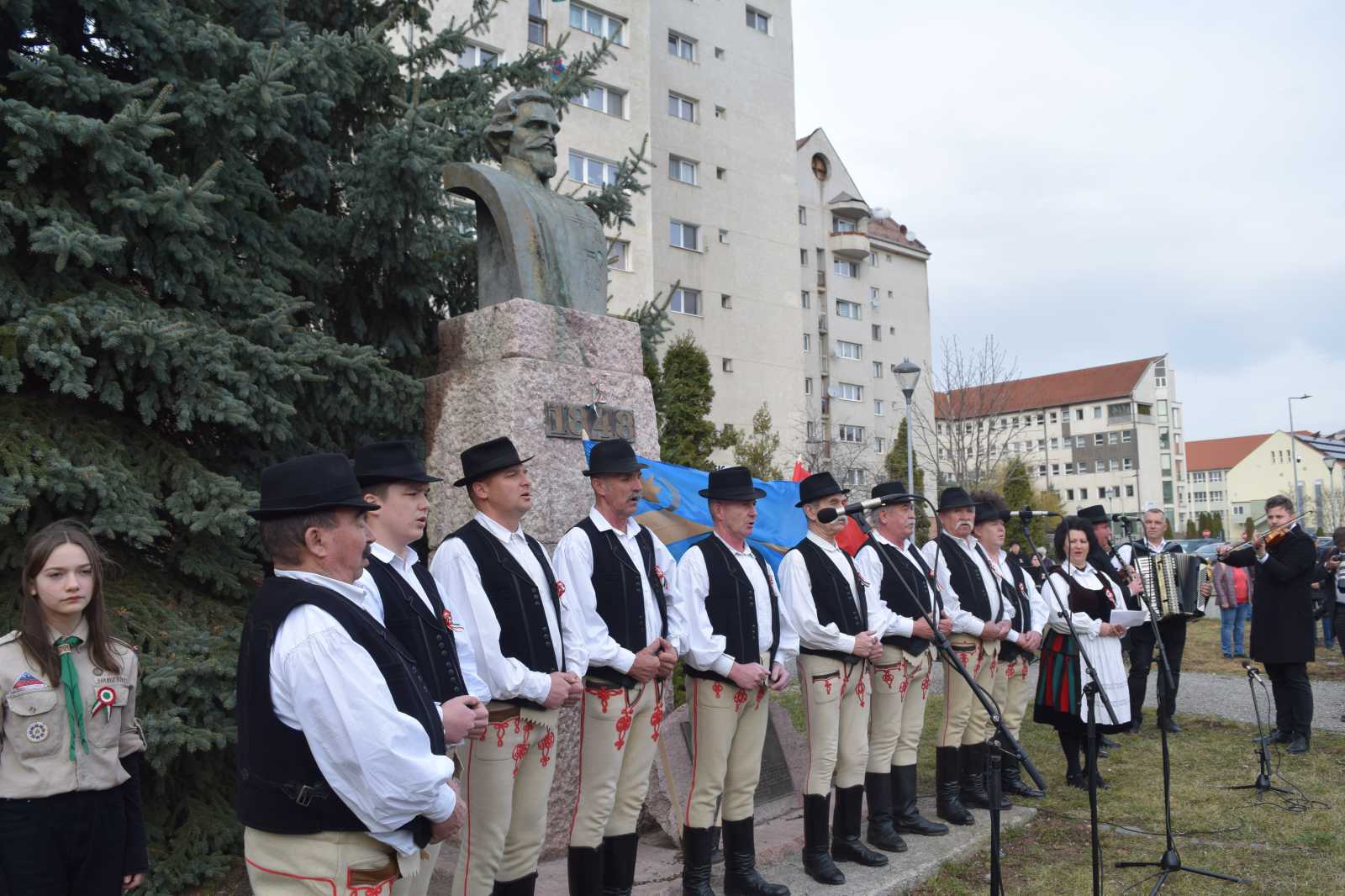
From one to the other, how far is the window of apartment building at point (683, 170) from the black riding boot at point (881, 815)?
28641 millimetres

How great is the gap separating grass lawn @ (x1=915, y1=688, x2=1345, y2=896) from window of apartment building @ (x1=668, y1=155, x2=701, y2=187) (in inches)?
1039

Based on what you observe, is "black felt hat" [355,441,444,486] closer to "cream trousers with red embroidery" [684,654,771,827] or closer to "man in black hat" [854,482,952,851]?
"cream trousers with red embroidery" [684,654,771,827]

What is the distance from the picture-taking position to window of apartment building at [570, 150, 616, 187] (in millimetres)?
27125

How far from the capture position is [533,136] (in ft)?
23.0

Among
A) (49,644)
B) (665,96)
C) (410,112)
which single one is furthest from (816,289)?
(49,644)

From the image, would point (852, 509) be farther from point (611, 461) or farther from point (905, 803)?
point (905, 803)

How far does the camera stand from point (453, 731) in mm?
3279

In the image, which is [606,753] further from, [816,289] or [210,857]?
[816,289]

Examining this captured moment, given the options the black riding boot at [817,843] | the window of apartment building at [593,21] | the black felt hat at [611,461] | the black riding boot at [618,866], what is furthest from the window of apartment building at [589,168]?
the black riding boot at [618,866]

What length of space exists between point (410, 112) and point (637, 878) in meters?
4.70

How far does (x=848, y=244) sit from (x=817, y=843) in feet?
138

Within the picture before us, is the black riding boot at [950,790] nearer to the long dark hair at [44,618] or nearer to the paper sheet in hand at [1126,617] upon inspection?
the paper sheet in hand at [1126,617]

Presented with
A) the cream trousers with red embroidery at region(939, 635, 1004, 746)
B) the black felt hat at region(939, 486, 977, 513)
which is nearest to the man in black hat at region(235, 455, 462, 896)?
the cream trousers with red embroidery at region(939, 635, 1004, 746)

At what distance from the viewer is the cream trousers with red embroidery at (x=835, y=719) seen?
5613mm
